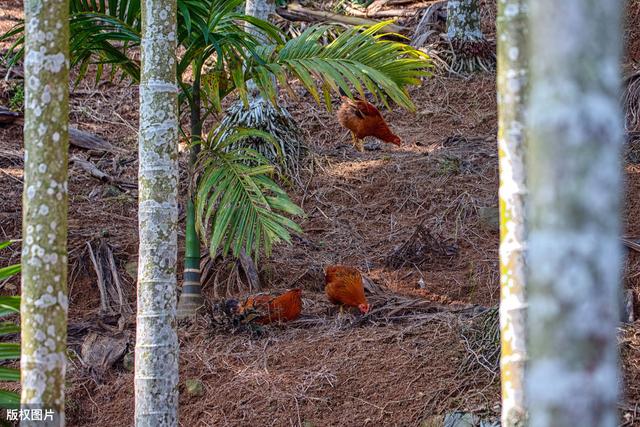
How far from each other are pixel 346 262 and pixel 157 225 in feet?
13.4

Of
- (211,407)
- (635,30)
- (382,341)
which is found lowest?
(211,407)

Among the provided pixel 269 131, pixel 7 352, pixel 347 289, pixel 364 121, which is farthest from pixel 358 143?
pixel 7 352

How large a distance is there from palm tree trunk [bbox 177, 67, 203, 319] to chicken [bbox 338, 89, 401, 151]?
11.7 feet

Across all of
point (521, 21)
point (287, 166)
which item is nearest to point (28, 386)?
point (521, 21)

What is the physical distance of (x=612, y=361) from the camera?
149 centimetres

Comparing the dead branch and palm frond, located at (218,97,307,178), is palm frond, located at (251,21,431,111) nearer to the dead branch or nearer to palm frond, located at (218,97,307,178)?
palm frond, located at (218,97,307,178)

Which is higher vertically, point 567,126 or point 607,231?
point 567,126

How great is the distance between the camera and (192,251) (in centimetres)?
655

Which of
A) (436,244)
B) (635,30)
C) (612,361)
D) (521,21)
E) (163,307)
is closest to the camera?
(612,361)

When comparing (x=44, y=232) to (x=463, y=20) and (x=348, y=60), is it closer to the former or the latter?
(x=348, y=60)

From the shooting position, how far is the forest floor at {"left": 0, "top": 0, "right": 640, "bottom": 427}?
552 cm

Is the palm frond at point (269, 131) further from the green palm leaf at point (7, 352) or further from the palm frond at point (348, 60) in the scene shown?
the green palm leaf at point (7, 352)

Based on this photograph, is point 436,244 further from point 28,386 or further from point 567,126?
point 567,126

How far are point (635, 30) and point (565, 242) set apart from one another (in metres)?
12.0
